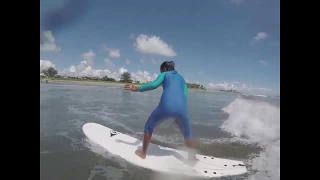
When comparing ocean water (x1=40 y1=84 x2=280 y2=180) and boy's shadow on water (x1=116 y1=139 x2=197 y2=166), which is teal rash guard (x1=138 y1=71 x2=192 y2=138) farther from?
ocean water (x1=40 y1=84 x2=280 y2=180)

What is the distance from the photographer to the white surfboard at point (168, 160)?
320 centimetres

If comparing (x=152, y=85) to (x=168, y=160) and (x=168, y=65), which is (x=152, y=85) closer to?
(x=168, y=65)

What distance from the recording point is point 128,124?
223 inches

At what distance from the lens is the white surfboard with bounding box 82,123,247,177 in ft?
10.5

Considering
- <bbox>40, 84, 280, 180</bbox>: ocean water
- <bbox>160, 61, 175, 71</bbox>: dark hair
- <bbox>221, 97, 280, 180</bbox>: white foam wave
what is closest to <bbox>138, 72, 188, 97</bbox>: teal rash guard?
<bbox>160, 61, 175, 71</bbox>: dark hair

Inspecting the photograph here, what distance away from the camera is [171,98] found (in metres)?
3.14

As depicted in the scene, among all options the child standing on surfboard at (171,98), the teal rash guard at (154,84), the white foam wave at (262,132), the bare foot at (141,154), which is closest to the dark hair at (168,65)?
the child standing on surfboard at (171,98)

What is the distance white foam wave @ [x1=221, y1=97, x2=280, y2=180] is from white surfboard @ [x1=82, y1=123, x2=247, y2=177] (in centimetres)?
32

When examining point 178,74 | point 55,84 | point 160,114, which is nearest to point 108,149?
point 160,114

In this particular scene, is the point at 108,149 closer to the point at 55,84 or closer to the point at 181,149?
the point at 181,149

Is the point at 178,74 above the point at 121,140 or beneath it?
above

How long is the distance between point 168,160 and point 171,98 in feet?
3.25

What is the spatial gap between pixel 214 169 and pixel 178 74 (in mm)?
1450
